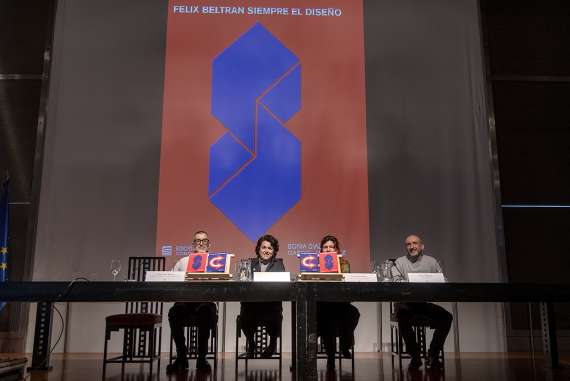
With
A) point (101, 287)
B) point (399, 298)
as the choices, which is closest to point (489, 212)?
point (399, 298)

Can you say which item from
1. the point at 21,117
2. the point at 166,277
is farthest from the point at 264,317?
the point at 21,117

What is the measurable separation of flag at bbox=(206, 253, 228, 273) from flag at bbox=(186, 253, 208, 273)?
1.1 inches

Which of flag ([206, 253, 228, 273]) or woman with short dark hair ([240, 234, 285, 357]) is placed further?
woman with short dark hair ([240, 234, 285, 357])

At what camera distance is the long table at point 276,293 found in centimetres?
238

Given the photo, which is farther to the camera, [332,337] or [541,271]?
[541,271]

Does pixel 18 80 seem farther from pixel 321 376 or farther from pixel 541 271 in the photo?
pixel 541 271

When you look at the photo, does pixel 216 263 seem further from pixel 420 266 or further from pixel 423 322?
pixel 420 266

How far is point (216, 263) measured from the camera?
281cm

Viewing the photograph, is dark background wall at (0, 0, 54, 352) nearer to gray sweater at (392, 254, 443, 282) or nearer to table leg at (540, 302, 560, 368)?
gray sweater at (392, 254, 443, 282)

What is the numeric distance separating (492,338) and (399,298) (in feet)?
10.6

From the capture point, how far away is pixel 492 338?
17.0ft

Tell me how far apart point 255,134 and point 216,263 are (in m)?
2.66

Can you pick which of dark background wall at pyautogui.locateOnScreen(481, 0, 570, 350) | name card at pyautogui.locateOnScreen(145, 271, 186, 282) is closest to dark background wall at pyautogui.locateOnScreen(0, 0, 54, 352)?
name card at pyautogui.locateOnScreen(145, 271, 186, 282)

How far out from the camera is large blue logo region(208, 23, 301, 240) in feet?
17.1
